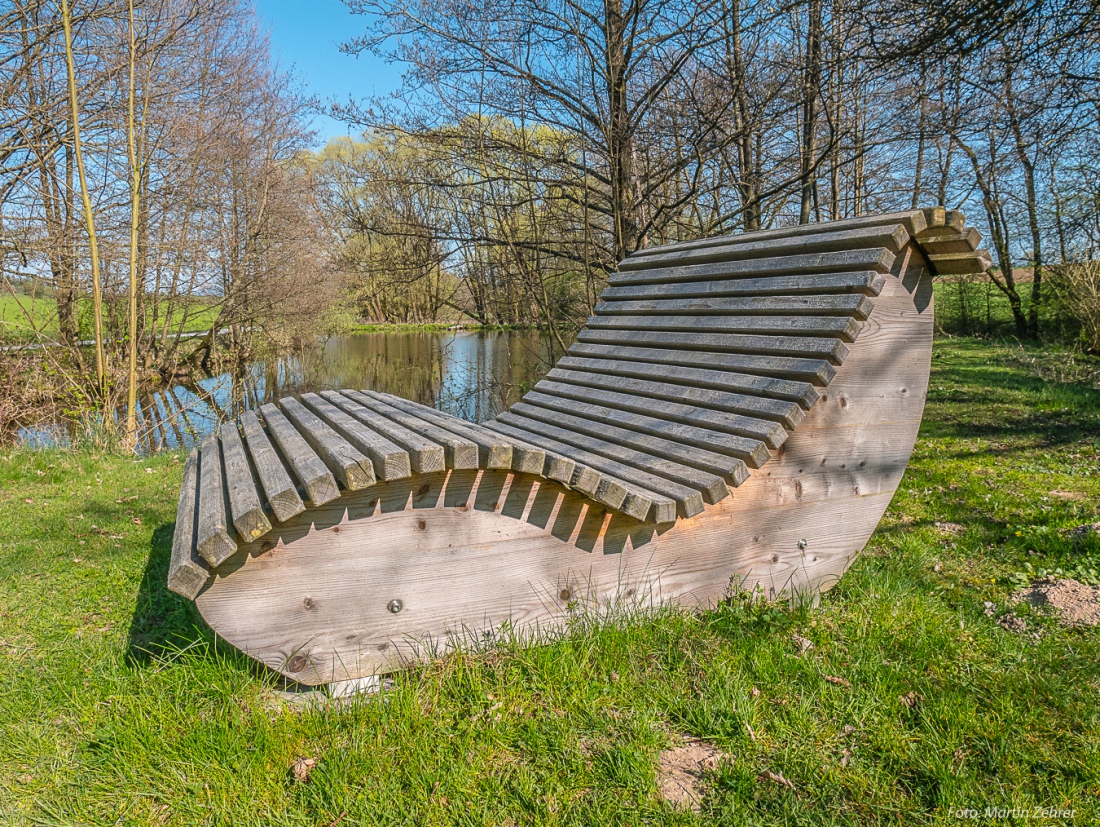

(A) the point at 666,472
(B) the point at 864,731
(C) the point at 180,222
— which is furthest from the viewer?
(C) the point at 180,222

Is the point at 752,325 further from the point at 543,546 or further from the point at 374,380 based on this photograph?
the point at 374,380

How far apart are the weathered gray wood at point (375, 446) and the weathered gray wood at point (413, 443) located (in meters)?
0.03

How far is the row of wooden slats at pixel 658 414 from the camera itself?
7.37 feet

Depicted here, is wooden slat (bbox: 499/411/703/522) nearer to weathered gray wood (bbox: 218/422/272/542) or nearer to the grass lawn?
the grass lawn

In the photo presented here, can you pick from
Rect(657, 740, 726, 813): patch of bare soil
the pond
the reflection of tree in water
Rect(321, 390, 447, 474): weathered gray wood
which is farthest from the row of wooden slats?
the reflection of tree in water

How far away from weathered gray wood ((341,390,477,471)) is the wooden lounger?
0.01m

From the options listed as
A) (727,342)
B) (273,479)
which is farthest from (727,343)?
(273,479)

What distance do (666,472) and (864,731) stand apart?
116 centimetres

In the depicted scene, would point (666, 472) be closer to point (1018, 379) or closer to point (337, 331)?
point (1018, 379)

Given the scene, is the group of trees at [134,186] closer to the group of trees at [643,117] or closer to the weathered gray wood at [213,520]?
the group of trees at [643,117]

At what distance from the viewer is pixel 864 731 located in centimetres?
221

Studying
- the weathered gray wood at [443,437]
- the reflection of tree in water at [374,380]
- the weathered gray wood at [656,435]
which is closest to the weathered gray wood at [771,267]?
the weathered gray wood at [656,435]

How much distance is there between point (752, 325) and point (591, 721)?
211 centimetres

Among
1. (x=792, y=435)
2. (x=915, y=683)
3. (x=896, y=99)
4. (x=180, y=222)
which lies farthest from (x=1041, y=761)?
(x=180, y=222)
